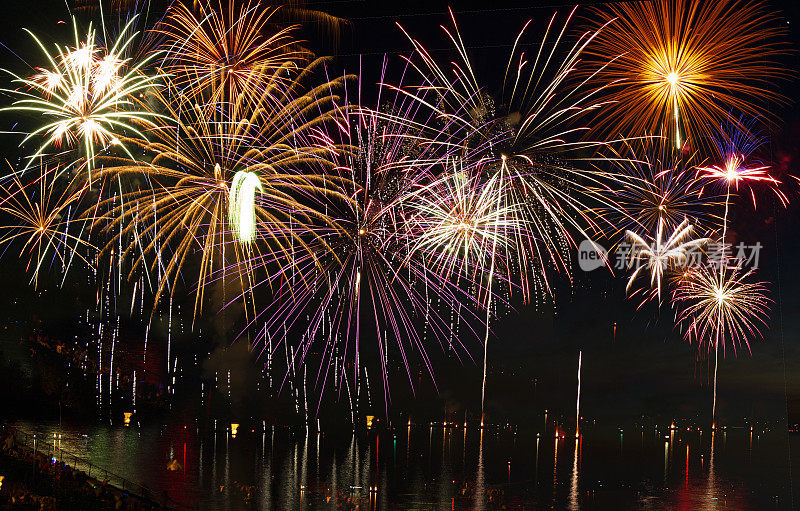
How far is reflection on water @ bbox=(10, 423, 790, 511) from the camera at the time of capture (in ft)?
71.5

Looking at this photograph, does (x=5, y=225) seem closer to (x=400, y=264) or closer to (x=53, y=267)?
(x=53, y=267)

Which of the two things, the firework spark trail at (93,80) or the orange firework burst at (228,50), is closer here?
the orange firework burst at (228,50)

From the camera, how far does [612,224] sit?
12141 mm

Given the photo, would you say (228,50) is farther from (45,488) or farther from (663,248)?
(45,488)

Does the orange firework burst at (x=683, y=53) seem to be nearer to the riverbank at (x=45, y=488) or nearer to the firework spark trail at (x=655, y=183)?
the firework spark trail at (x=655, y=183)

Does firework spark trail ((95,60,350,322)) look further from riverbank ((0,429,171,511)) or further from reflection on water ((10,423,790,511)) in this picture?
reflection on water ((10,423,790,511))

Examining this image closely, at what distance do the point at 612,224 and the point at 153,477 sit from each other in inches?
774

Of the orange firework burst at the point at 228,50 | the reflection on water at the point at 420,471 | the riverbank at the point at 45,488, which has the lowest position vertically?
the reflection on water at the point at 420,471

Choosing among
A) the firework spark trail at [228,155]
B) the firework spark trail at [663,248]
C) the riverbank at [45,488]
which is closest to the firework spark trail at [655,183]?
the firework spark trail at [663,248]

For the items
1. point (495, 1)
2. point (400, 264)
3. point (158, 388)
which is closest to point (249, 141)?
point (400, 264)

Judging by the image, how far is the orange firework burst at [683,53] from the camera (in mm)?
8203
